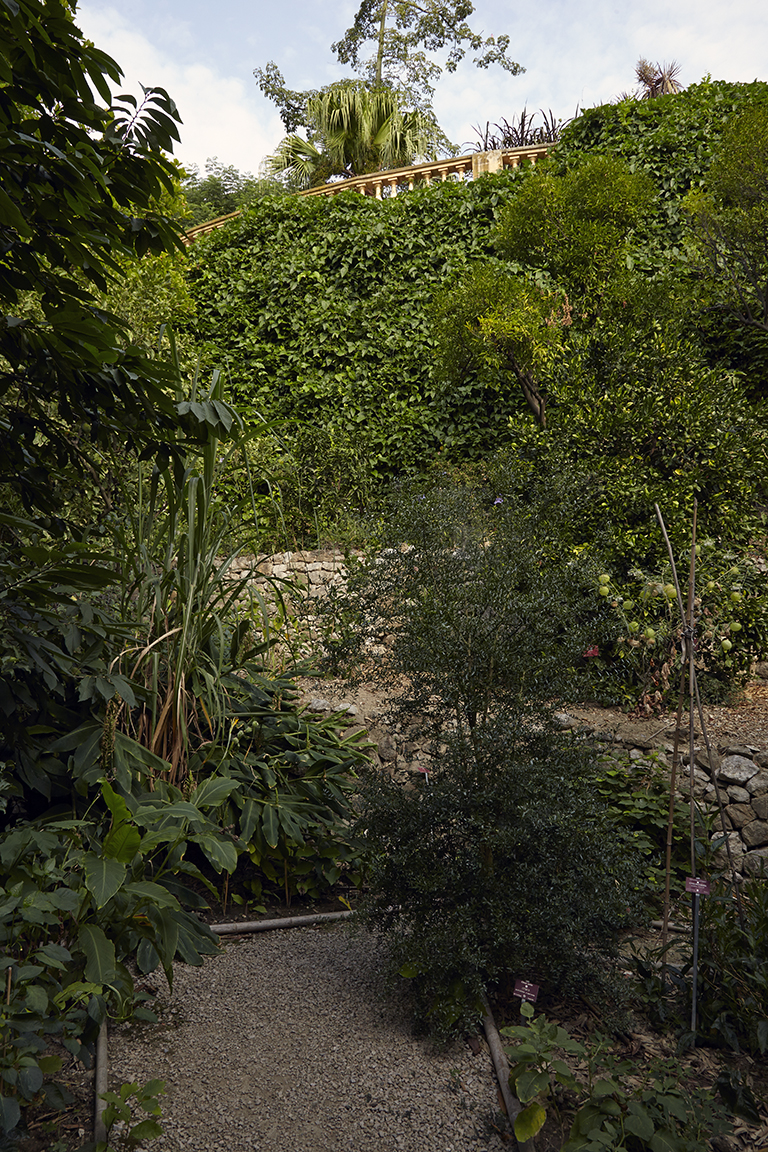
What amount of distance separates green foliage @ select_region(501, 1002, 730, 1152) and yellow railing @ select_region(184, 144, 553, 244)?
7.54 metres

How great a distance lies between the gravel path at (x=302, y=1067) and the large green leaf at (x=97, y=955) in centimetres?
43

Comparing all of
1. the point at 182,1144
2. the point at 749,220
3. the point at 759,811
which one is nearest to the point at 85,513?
the point at 182,1144

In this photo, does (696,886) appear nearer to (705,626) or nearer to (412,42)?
(705,626)

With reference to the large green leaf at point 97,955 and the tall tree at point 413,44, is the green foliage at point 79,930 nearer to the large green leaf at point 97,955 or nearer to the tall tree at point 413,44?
the large green leaf at point 97,955

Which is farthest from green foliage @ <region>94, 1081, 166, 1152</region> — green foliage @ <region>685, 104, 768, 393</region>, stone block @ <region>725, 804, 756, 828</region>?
green foliage @ <region>685, 104, 768, 393</region>

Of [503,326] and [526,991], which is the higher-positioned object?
[503,326]

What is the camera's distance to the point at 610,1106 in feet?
4.77


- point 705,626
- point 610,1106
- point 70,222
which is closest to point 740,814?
point 705,626

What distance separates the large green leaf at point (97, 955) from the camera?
1465 mm

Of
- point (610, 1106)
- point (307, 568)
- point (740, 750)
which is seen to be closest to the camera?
point (610, 1106)

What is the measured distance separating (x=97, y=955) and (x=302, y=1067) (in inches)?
25.8

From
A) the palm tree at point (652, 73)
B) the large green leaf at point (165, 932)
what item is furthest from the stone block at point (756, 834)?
the palm tree at point (652, 73)

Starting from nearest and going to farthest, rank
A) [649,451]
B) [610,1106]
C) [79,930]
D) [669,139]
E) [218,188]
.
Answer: [610,1106], [79,930], [649,451], [669,139], [218,188]

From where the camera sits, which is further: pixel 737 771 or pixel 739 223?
pixel 739 223
